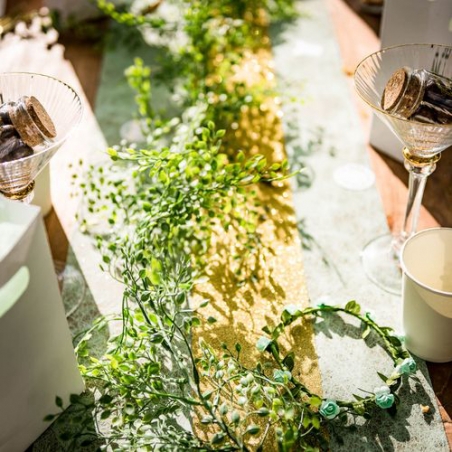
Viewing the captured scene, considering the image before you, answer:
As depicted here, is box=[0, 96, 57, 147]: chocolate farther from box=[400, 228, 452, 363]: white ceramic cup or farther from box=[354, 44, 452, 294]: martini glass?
box=[400, 228, 452, 363]: white ceramic cup

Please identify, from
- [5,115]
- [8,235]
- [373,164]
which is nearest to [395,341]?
[373,164]

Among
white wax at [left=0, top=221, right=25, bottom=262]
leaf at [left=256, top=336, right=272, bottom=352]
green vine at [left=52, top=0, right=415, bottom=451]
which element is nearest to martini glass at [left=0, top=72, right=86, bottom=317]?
green vine at [left=52, top=0, right=415, bottom=451]

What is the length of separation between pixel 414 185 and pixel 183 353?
0.61 m

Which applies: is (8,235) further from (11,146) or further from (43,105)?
(43,105)

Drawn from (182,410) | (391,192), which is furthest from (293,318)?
(391,192)

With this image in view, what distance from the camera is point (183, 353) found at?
4.15 feet

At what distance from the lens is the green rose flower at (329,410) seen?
3.62 ft

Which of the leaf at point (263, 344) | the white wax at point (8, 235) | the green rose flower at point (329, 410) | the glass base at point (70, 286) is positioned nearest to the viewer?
the white wax at point (8, 235)

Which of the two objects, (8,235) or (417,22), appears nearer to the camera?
(8,235)

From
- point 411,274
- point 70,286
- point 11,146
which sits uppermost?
point 11,146

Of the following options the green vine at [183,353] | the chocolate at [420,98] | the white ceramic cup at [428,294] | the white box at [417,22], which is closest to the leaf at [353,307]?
the green vine at [183,353]

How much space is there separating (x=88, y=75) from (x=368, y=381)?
1514 mm

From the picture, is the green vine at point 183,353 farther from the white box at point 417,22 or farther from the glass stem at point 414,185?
the white box at point 417,22

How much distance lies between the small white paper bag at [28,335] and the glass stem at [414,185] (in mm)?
745
